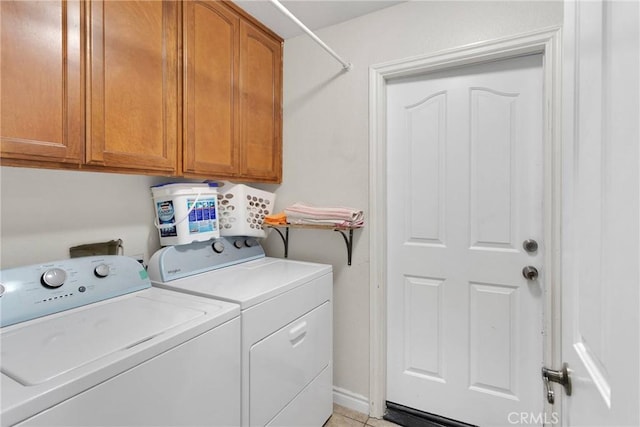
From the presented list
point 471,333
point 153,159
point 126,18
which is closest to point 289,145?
point 153,159

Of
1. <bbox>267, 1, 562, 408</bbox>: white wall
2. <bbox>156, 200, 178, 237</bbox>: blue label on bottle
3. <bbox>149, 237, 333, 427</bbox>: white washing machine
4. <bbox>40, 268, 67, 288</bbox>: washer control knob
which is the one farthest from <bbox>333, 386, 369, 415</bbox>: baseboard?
<bbox>40, 268, 67, 288</bbox>: washer control knob

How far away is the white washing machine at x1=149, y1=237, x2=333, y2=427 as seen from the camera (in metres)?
1.29

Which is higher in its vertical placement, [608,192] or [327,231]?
[608,192]

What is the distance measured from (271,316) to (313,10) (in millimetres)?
1734

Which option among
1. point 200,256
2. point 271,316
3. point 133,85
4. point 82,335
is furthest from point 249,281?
point 133,85

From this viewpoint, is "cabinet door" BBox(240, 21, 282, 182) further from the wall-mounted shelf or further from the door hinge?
the door hinge

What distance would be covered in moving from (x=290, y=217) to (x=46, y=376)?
4.49 ft

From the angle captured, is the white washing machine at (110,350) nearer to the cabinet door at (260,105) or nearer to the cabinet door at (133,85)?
the cabinet door at (133,85)

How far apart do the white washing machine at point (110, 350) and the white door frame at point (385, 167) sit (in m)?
1.00

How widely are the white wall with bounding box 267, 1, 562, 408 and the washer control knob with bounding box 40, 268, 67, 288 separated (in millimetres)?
1260

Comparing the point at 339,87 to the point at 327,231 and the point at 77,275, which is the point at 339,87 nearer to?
the point at 327,231

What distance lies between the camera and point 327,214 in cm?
188

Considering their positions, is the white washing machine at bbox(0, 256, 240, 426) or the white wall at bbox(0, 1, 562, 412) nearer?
the white washing machine at bbox(0, 256, 240, 426)

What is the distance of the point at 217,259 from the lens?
1786 millimetres
